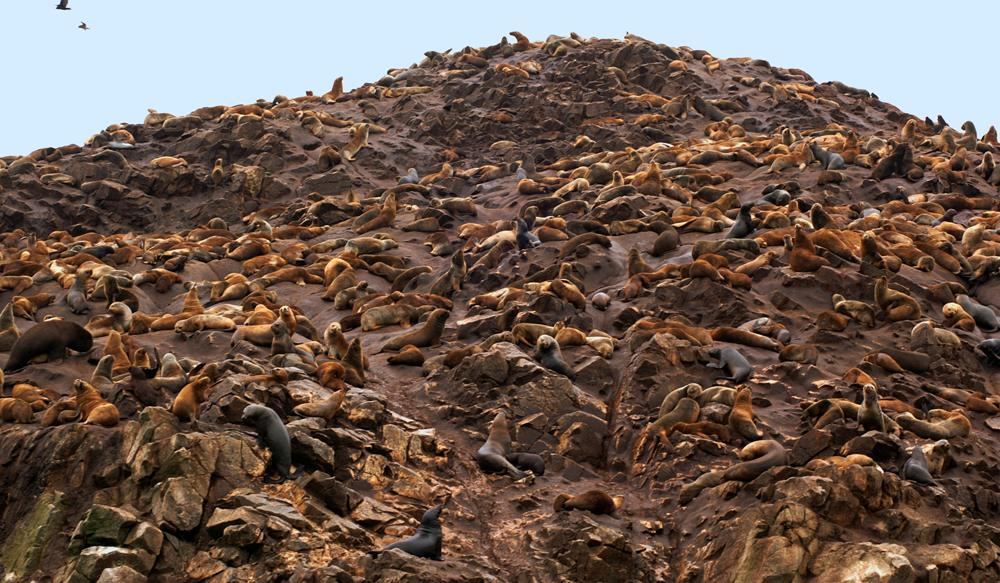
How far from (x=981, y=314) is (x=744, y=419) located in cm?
656

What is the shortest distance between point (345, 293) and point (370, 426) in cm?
672

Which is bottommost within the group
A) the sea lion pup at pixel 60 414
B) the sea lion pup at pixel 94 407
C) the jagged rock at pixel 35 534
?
the jagged rock at pixel 35 534

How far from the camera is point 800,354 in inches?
484

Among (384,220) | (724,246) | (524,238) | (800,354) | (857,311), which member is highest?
(724,246)

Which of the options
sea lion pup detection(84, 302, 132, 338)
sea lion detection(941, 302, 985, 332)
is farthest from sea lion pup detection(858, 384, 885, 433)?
sea lion pup detection(84, 302, 132, 338)

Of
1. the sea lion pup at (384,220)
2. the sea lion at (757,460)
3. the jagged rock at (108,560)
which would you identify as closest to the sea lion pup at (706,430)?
the sea lion at (757,460)

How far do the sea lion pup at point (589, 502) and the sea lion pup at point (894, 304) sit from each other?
7.13 m

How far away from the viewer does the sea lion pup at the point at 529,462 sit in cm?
1030

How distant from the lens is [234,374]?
10.5 meters

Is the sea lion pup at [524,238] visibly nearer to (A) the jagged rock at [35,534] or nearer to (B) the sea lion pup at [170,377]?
(B) the sea lion pup at [170,377]

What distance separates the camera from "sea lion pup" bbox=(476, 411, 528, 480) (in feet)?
33.7

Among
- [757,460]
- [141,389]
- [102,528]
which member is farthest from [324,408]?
[757,460]

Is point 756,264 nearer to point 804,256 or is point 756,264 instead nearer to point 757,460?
point 804,256

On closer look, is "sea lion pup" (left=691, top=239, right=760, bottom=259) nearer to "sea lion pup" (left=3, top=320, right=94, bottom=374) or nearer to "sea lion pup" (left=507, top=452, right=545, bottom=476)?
"sea lion pup" (left=507, top=452, right=545, bottom=476)
